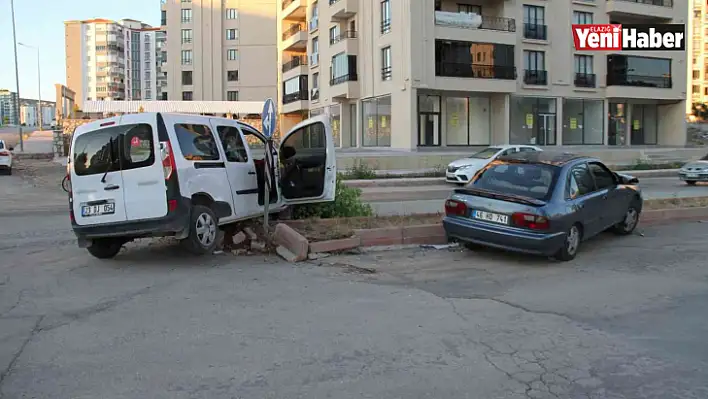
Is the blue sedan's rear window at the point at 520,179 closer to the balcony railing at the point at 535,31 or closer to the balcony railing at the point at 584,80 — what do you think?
the balcony railing at the point at 535,31

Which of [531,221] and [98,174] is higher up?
[98,174]

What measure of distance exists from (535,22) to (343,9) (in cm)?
1230

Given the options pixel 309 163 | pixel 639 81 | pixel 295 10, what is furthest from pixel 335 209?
pixel 295 10

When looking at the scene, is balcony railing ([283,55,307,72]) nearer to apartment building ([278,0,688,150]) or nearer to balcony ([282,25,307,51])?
balcony ([282,25,307,51])

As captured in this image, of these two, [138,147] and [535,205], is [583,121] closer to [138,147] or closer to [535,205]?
[535,205]

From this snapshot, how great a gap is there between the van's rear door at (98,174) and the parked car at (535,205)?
443cm

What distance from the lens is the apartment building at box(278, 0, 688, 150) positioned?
35.8 metres

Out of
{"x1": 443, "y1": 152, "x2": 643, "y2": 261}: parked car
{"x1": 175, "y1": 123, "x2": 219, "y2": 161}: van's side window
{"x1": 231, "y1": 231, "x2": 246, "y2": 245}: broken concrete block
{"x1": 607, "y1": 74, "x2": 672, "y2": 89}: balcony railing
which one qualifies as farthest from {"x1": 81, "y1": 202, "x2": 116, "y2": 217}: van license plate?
{"x1": 607, "y1": 74, "x2": 672, "y2": 89}: balcony railing

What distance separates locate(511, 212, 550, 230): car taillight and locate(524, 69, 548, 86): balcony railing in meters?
33.4

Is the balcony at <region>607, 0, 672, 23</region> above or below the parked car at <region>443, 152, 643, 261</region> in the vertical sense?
above

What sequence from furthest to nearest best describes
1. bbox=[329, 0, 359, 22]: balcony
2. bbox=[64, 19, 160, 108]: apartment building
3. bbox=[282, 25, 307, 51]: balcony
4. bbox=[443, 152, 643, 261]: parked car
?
bbox=[64, 19, 160, 108]: apartment building < bbox=[282, 25, 307, 51]: balcony < bbox=[329, 0, 359, 22]: balcony < bbox=[443, 152, 643, 261]: parked car

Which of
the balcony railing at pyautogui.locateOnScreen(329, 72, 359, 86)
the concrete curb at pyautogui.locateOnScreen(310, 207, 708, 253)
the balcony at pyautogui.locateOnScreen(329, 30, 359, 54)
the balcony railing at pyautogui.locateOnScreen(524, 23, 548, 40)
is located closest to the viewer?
the concrete curb at pyautogui.locateOnScreen(310, 207, 708, 253)

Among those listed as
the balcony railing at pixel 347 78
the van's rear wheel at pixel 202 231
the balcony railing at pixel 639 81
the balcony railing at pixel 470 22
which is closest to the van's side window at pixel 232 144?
the van's rear wheel at pixel 202 231

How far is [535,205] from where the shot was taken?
8070 mm
